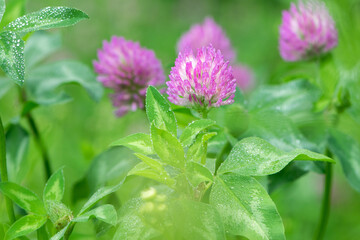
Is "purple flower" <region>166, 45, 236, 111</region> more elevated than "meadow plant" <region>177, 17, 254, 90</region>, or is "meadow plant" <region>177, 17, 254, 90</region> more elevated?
"purple flower" <region>166, 45, 236, 111</region>

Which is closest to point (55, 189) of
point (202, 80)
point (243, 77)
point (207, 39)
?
point (202, 80)

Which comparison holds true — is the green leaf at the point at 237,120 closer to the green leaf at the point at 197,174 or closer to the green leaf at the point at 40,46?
the green leaf at the point at 197,174

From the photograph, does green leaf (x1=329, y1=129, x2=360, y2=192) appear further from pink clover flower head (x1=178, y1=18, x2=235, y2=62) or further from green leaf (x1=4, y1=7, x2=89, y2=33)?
green leaf (x1=4, y1=7, x2=89, y2=33)

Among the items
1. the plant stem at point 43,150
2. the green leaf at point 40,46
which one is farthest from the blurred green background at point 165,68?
the green leaf at point 40,46

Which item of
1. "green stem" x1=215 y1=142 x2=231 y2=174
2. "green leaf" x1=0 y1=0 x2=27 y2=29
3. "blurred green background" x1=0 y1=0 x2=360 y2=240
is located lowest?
"blurred green background" x1=0 y1=0 x2=360 y2=240

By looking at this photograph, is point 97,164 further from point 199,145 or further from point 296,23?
point 296,23

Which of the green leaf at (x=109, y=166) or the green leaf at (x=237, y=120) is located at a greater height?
the green leaf at (x=237, y=120)

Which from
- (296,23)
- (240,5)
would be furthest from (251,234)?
(240,5)

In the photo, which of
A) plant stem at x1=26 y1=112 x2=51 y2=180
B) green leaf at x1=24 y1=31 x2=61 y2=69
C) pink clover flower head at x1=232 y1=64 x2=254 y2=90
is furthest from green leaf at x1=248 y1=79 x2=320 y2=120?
pink clover flower head at x1=232 y1=64 x2=254 y2=90
